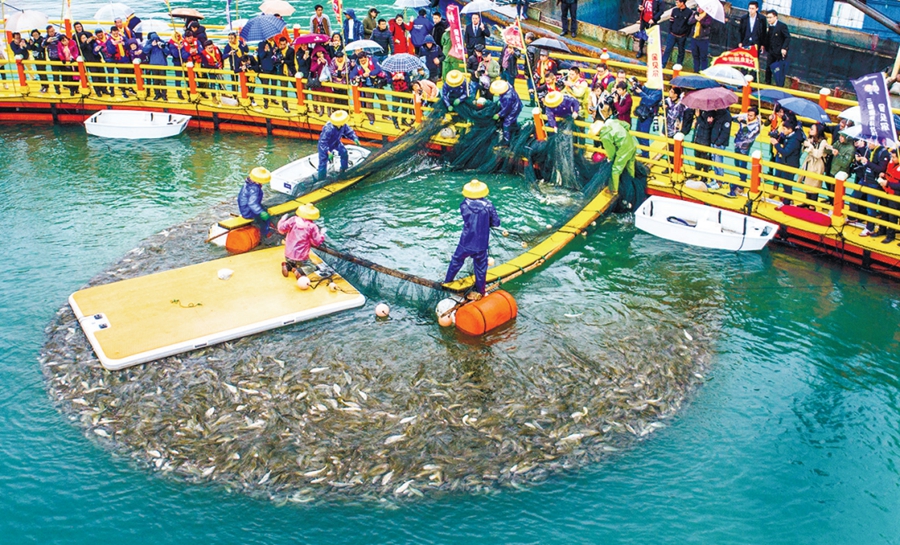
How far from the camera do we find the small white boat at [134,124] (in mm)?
20797

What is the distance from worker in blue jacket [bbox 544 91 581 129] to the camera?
1647 centimetres

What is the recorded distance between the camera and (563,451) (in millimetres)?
10242

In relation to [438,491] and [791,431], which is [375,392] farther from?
[791,431]

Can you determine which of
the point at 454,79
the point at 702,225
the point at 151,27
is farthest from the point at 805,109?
the point at 151,27

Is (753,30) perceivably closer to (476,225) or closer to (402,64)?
(402,64)

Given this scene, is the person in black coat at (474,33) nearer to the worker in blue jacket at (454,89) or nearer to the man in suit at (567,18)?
the worker in blue jacket at (454,89)

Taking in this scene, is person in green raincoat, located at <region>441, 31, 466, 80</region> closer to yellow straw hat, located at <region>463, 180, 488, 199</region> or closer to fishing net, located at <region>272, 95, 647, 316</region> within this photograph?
fishing net, located at <region>272, 95, 647, 316</region>

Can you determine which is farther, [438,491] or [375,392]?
[375,392]

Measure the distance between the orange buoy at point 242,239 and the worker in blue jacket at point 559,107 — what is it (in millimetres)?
6321

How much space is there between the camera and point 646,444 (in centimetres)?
1044

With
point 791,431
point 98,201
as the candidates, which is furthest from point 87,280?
point 791,431

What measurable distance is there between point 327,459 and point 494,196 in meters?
8.70

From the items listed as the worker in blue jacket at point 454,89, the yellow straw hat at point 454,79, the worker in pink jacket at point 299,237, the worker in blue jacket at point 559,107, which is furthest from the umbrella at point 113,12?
the worker in blue jacket at point 559,107

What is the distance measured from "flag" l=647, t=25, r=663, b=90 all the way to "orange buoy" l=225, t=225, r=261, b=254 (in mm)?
8098
